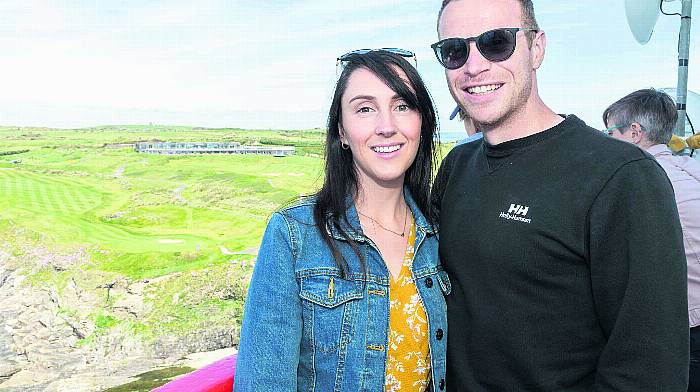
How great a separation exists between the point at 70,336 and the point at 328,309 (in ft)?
15.8

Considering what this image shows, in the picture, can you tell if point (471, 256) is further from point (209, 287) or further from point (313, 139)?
point (313, 139)

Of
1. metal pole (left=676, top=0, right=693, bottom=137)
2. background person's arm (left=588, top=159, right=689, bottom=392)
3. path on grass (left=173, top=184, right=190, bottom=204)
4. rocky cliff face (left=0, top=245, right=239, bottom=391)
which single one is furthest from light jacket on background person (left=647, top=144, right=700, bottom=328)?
path on grass (left=173, top=184, right=190, bottom=204)

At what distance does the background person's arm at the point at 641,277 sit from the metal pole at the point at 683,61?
3.39 m

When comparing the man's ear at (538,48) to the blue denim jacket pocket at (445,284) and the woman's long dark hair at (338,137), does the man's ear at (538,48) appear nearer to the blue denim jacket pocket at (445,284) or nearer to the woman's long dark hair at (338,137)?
the woman's long dark hair at (338,137)

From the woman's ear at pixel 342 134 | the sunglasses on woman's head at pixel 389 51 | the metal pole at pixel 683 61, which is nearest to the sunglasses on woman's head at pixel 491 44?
the sunglasses on woman's head at pixel 389 51

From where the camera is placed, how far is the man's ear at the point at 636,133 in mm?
2518

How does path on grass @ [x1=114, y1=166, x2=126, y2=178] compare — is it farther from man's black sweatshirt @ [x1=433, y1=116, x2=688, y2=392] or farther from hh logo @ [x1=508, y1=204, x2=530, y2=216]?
hh logo @ [x1=508, y1=204, x2=530, y2=216]

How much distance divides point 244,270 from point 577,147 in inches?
209

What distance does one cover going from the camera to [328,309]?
3.99 feet

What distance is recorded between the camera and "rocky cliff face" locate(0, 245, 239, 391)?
4.77m

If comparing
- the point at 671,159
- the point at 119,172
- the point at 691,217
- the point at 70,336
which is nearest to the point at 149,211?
the point at 119,172

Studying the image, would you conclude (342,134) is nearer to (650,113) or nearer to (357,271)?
(357,271)

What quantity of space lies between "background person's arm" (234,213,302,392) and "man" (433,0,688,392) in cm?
45

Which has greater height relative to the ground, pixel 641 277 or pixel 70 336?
pixel 641 277
